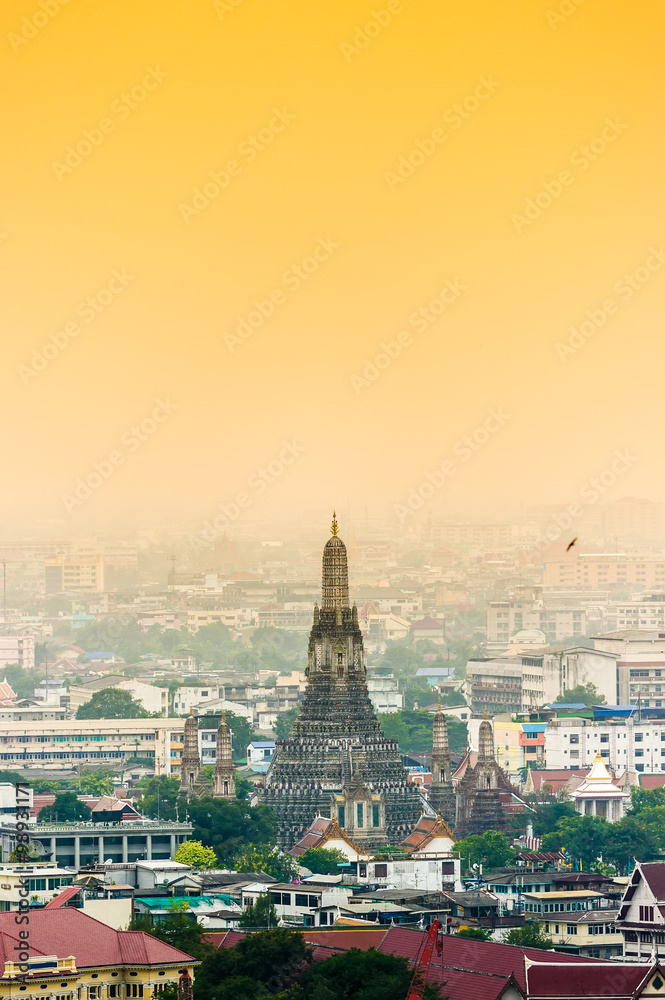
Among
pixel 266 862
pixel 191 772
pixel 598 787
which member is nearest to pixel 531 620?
pixel 598 787

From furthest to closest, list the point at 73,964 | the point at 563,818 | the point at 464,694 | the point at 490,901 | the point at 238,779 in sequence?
1. the point at 464,694
2. the point at 238,779
3. the point at 563,818
4. the point at 490,901
5. the point at 73,964

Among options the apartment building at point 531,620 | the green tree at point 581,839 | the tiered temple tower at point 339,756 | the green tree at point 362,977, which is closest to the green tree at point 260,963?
the green tree at point 362,977

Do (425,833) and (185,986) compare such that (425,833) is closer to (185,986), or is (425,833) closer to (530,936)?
(530,936)

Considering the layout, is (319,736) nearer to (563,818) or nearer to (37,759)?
(563,818)

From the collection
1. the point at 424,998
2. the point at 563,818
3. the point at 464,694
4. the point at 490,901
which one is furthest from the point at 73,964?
the point at 464,694

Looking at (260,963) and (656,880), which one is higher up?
(656,880)

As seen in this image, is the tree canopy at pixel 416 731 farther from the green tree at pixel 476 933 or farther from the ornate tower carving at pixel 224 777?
the green tree at pixel 476 933
